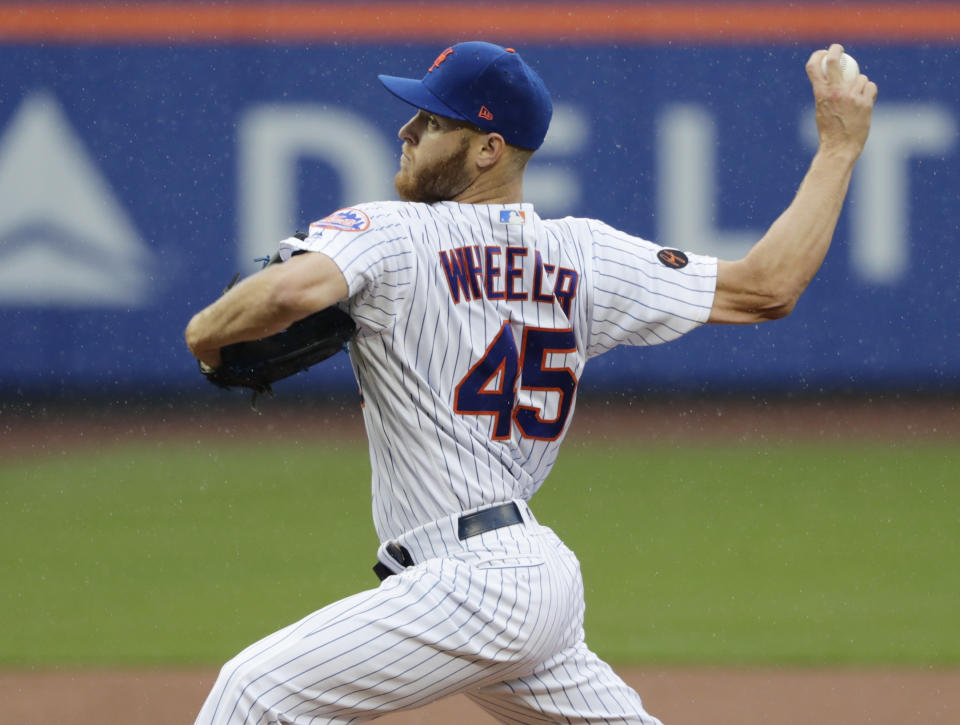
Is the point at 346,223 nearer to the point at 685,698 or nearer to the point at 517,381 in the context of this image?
the point at 517,381

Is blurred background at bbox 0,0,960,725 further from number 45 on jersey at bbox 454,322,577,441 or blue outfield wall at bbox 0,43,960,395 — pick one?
number 45 on jersey at bbox 454,322,577,441

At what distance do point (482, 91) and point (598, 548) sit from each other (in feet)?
16.9

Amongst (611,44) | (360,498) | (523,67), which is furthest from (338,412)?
(523,67)

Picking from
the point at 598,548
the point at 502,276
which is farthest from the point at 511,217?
the point at 598,548

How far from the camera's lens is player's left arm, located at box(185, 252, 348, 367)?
7.90ft

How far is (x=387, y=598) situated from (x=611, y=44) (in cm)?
937

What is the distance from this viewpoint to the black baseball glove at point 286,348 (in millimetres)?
2611

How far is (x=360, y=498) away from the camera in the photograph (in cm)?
877

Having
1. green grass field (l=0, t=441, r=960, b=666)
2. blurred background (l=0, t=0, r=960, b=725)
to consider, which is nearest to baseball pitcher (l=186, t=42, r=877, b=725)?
green grass field (l=0, t=441, r=960, b=666)

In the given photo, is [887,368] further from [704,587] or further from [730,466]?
[704,587]

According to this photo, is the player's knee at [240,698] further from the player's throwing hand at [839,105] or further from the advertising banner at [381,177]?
the advertising banner at [381,177]

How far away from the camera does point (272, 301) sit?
240cm

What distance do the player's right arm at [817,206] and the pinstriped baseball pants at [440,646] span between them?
2.26 feet

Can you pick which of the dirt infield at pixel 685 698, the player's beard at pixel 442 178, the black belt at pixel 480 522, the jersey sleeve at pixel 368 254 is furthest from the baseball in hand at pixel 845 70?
the dirt infield at pixel 685 698
